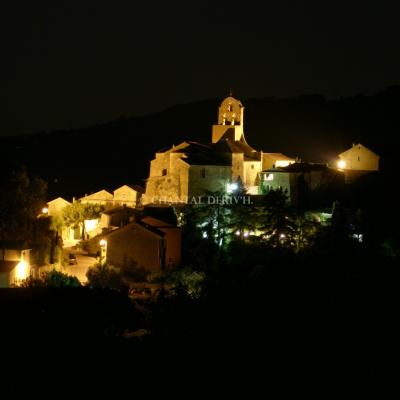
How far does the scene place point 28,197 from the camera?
2498 centimetres

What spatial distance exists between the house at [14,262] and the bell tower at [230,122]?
14.6 metres

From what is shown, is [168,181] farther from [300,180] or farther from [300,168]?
[300,168]

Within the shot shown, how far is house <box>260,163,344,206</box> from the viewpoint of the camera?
3209 cm

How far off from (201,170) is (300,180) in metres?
4.58

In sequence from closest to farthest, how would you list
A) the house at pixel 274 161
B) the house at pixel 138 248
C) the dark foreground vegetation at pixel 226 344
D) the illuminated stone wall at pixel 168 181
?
the dark foreground vegetation at pixel 226 344 < the house at pixel 138 248 < the illuminated stone wall at pixel 168 181 < the house at pixel 274 161

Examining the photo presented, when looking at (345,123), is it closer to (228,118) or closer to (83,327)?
(228,118)

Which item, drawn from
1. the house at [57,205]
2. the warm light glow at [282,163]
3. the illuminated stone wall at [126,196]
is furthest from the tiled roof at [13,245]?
the warm light glow at [282,163]

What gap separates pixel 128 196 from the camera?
36469 millimetres

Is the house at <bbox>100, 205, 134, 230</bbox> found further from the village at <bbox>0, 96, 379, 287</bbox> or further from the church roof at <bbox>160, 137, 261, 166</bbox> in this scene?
the church roof at <bbox>160, 137, 261, 166</bbox>

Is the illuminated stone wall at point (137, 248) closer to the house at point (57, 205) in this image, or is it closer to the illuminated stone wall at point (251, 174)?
the illuminated stone wall at point (251, 174)

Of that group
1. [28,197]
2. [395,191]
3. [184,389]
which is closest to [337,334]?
[184,389]

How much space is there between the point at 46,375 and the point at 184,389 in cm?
180

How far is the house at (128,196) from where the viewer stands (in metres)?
36.0

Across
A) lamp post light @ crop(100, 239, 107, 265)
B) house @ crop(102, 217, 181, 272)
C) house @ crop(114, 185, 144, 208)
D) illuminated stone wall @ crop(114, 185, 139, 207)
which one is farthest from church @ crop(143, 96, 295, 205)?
house @ crop(102, 217, 181, 272)
